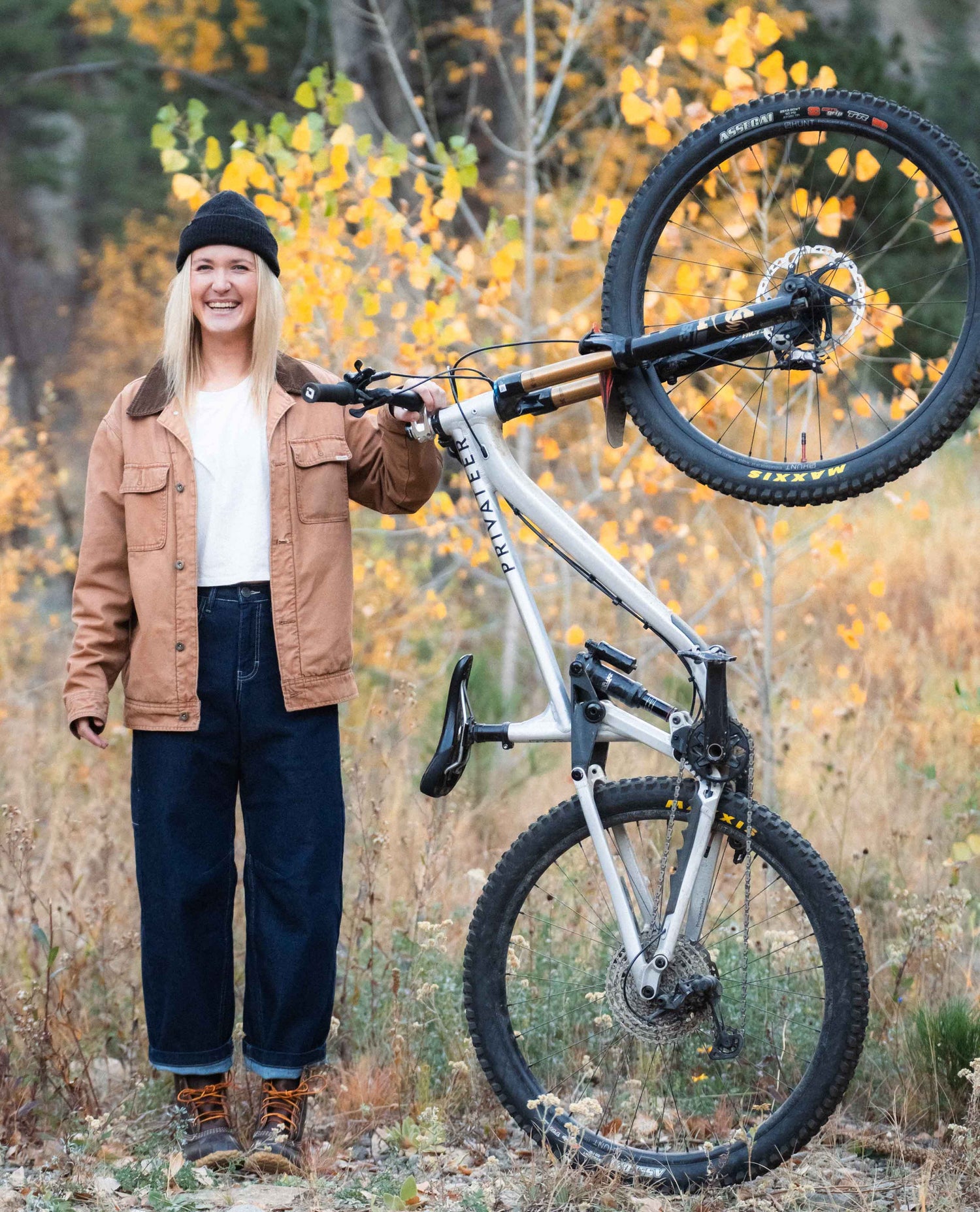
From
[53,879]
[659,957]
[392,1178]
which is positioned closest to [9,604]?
[53,879]

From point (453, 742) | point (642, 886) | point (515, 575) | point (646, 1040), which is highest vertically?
point (515, 575)

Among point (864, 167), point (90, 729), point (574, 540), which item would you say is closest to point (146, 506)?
point (90, 729)

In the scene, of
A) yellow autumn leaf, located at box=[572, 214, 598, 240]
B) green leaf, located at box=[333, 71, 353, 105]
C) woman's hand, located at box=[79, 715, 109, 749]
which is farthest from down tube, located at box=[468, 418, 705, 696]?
green leaf, located at box=[333, 71, 353, 105]

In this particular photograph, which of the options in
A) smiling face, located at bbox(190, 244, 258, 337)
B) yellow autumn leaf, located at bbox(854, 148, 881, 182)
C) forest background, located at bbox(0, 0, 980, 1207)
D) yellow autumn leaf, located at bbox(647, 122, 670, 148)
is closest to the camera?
smiling face, located at bbox(190, 244, 258, 337)

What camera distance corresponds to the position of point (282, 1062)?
3.23 meters

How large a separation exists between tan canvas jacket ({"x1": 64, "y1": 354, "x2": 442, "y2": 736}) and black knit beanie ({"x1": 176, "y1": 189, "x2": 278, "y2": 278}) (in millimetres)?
318

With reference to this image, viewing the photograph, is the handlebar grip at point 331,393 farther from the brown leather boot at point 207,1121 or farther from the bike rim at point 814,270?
the brown leather boot at point 207,1121

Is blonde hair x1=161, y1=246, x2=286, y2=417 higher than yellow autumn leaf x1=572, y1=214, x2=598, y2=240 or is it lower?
lower

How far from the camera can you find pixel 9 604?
711 cm

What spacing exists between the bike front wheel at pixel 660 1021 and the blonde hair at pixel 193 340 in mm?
1259

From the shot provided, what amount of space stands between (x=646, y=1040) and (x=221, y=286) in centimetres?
198

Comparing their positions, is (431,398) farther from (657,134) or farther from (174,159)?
(174,159)

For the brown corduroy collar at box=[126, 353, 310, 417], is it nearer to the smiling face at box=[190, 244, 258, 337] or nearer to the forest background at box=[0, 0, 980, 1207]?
the smiling face at box=[190, 244, 258, 337]

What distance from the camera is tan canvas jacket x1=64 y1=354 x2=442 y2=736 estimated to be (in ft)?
10.1
